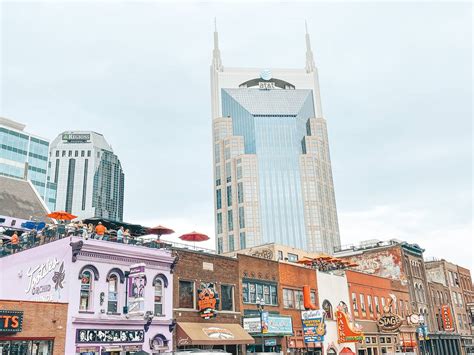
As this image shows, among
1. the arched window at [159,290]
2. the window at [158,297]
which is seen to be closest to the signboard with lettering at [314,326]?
the arched window at [159,290]

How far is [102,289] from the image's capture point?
91.3 feet

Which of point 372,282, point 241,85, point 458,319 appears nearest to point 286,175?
point 241,85

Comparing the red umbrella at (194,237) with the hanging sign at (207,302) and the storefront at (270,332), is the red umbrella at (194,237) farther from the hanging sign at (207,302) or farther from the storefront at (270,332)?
the storefront at (270,332)

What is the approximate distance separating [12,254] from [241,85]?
166 m

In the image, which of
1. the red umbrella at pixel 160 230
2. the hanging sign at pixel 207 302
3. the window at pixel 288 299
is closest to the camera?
the red umbrella at pixel 160 230

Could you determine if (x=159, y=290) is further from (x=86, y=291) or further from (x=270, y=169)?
(x=270, y=169)

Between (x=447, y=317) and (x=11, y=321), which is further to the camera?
(x=447, y=317)

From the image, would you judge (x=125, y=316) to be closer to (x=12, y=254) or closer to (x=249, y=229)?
(x=12, y=254)

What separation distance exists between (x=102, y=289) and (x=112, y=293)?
79cm

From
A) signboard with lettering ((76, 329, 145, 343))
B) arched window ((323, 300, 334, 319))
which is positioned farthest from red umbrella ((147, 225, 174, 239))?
arched window ((323, 300, 334, 319))

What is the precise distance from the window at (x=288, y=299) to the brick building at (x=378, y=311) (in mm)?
9233

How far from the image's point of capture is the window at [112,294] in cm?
2811

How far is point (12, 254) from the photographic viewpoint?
31281mm

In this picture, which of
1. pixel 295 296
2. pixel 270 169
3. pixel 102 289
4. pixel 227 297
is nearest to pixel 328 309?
pixel 295 296
